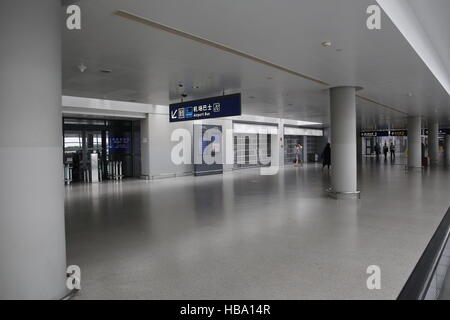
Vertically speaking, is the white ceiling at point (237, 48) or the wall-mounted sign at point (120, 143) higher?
the white ceiling at point (237, 48)

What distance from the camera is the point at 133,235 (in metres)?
6.02

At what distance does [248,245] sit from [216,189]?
24.0ft

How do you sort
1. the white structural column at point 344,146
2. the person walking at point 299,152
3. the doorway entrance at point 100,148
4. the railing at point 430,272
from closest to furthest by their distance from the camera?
1. the railing at point 430,272
2. the white structural column at point 344,146
3. the doorway entrance at point 100,148
4. the person walking at point 299,152

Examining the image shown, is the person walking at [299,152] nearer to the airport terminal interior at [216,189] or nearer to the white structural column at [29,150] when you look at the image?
the airport terminal interior at [216,189]

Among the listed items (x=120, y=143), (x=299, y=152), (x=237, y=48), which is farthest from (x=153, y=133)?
(x=299, y=152)

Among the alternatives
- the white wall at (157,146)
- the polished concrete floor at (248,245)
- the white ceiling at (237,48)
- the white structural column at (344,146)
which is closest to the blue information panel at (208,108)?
the white ceiling at (237,48)

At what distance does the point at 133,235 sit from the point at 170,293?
2.70m

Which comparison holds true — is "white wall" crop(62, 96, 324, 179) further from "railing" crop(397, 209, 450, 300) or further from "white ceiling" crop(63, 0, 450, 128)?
"railing" crop(397, 209, 450, 300)

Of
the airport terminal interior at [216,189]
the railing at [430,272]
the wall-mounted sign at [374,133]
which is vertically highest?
the wall-mounted sign at [374,133]

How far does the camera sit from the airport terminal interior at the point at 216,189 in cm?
315

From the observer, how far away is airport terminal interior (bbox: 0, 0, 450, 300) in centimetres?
315

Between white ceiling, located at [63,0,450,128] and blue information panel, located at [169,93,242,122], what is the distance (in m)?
0.39

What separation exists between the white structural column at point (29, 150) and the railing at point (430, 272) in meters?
3.63

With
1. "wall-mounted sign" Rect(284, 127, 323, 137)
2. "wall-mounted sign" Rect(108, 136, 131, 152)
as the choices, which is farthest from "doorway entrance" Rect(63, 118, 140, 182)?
"wall-mounted sign" Rect(284, 127, 323, 137)
